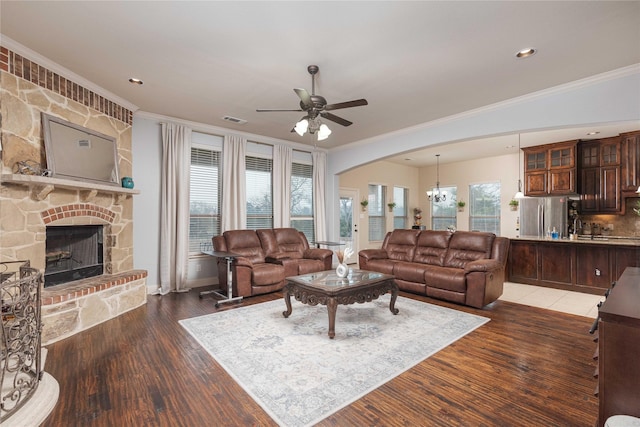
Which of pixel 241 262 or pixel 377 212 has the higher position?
pixel 377 212

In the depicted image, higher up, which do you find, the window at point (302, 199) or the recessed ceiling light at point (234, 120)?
the recessed ceiling light at point (234, 120)

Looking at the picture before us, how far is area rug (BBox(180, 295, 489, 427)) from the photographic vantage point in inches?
86.9

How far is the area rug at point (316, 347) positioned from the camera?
2207 mm

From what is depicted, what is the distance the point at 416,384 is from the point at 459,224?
757 cm

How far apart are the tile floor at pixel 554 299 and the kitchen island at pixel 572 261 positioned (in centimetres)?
22

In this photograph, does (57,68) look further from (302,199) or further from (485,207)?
(485,207)

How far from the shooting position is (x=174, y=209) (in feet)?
16.9

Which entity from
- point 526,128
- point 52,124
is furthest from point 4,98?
point 526,128

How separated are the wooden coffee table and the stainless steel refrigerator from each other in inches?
177

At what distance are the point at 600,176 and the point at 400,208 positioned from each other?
192 inches

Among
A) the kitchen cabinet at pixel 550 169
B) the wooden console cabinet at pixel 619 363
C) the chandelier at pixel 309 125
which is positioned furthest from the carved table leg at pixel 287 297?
the kitchen cabinet at pixel 550 169

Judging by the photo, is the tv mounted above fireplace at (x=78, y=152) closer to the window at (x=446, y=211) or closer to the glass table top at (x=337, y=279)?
the glass table top at (x=337, y=279)

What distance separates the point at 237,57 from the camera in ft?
10.5

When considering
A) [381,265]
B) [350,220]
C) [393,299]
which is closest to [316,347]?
[393,299]
